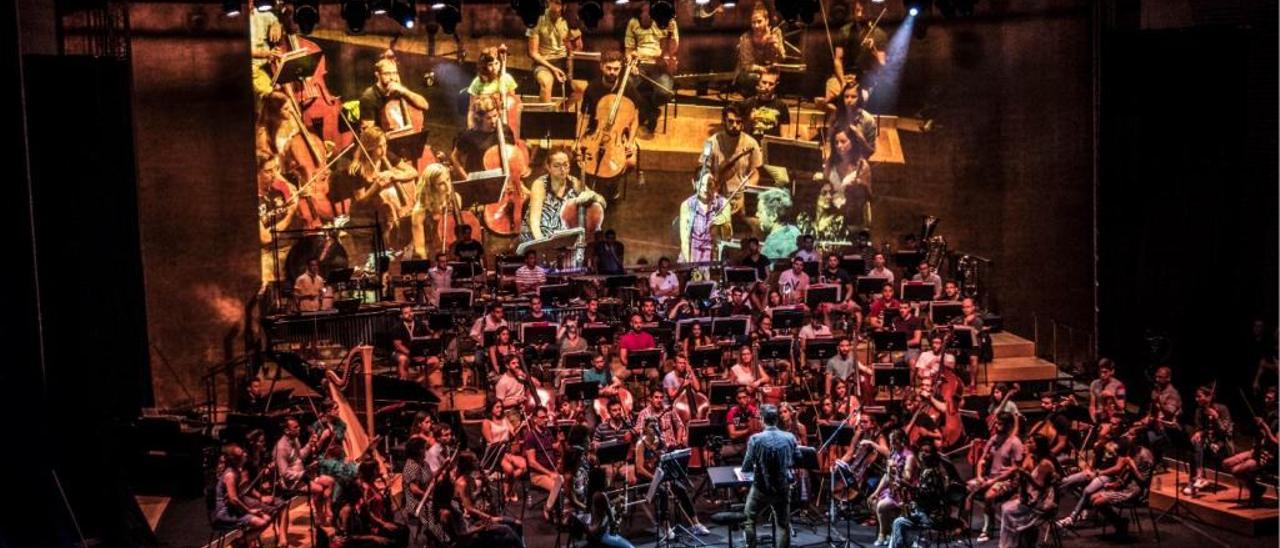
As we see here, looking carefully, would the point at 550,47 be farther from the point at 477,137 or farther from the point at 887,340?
the point at 887,340

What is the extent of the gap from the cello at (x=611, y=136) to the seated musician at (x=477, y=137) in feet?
4.66

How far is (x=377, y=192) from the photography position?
79.5 ft

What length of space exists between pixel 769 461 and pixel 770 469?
0.24 ft

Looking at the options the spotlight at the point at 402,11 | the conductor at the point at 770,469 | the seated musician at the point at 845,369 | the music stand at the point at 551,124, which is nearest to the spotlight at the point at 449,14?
the spotlight at the point at 402,11

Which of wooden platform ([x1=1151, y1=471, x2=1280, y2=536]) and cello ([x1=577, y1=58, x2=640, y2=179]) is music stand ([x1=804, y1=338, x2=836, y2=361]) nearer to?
wooden platform ([x1=1151, y1=471, x2=1280, y2=536])

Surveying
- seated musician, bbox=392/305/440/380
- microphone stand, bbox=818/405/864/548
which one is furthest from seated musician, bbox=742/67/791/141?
microphone stand, bbox=818/405/864/548

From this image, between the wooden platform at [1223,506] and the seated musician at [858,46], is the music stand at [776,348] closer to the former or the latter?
the wooden platform at [1223,506]

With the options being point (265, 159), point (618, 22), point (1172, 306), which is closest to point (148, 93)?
point (265, 159)

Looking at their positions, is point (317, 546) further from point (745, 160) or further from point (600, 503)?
point (745, 160)

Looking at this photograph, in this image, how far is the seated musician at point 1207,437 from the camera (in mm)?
16859

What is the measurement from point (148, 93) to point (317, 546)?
10.5 m

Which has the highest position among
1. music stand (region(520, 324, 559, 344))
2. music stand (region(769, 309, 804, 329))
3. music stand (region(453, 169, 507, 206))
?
music stand (region(453, 169, 507, 206))

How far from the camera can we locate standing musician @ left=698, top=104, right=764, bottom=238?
25.2m

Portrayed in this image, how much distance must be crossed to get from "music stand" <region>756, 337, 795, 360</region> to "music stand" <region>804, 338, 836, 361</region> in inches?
9.2
